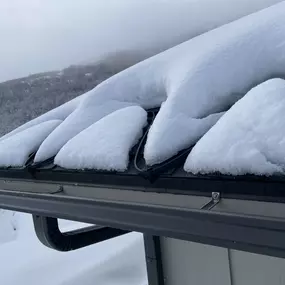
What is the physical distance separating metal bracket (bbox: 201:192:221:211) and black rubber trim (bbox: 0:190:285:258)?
6cm

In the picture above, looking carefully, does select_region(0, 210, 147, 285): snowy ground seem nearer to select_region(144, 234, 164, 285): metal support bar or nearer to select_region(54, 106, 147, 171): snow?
select_region(144, 234, 164, 285): metal support bar

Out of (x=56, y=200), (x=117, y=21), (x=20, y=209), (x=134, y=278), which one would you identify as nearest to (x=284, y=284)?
(x=56, y=200)

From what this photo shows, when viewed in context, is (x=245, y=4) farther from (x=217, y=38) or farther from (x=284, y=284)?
(x=284, y=284)

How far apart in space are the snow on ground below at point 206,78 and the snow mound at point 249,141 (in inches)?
5.9

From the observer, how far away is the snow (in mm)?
1481

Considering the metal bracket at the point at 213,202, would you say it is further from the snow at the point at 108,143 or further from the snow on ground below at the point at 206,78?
the snow at the point at 108,143

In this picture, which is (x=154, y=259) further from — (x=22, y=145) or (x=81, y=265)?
(x=81, y=265)

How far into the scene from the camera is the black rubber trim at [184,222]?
88 centimetres

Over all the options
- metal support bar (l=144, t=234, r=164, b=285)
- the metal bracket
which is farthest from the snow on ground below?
metal support bar (l=144, t=234, r=164, b=285)

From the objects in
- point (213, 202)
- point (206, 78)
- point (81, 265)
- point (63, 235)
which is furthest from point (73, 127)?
point (81, 265)

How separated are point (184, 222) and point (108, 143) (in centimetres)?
55

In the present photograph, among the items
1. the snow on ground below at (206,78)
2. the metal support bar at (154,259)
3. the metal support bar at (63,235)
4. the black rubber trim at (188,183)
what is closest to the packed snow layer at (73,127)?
the snow on ground below at (206,78)

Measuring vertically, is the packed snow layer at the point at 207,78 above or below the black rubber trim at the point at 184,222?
above

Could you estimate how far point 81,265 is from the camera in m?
5.74
